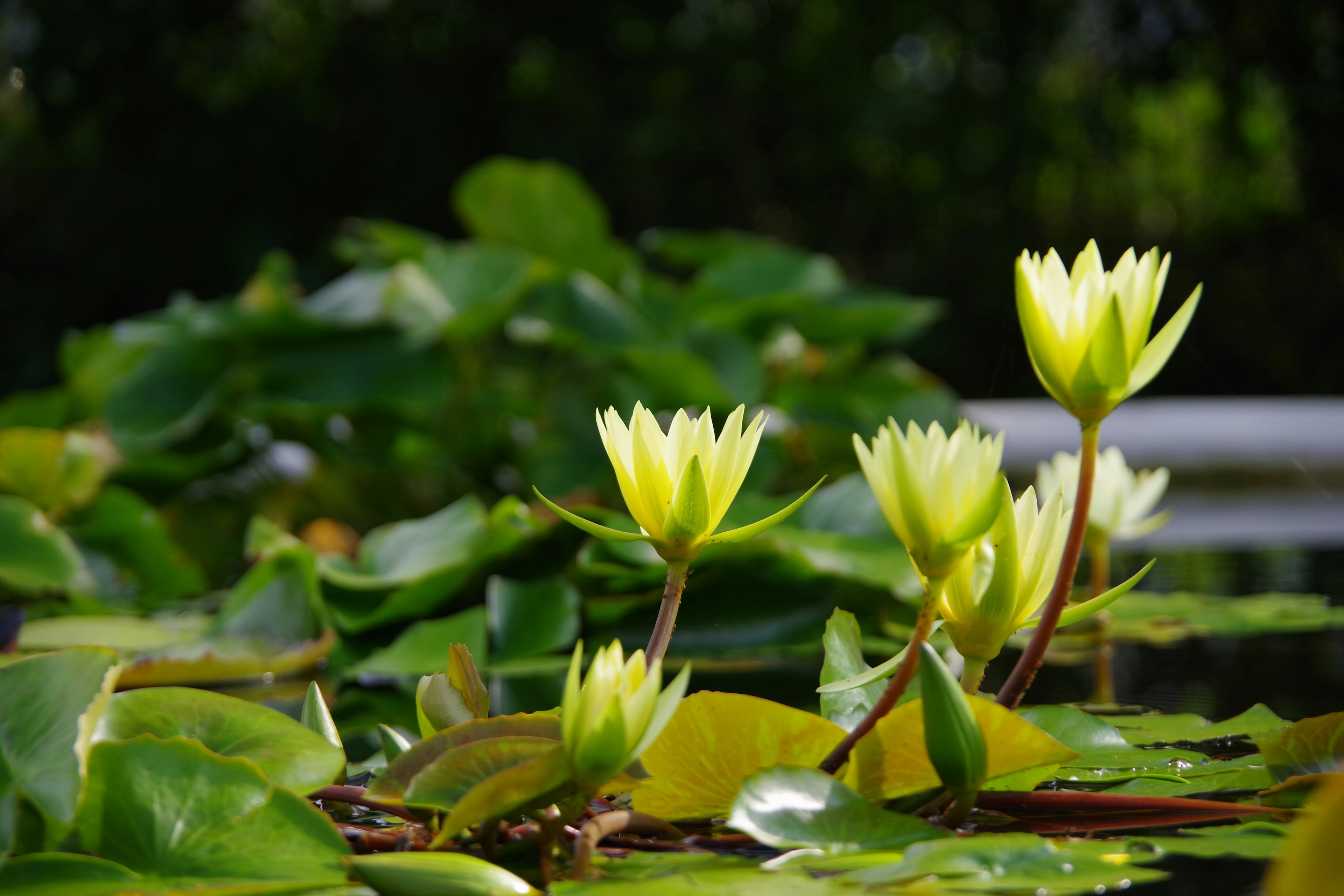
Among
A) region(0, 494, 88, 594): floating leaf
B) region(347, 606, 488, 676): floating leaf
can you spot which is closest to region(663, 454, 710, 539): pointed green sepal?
region(347, 606, 488, 676): floating leaf

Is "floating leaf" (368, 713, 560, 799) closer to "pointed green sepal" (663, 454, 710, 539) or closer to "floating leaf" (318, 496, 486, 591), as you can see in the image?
"pointed green sepal" (663, 454, 710, 539)

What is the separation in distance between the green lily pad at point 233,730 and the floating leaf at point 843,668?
12 cm

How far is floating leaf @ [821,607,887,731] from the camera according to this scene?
0.28 meters

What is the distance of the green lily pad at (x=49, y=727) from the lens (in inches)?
8.8

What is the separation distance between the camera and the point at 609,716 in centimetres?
21

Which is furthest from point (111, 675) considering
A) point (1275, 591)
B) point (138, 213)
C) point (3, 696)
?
point (138, 213)

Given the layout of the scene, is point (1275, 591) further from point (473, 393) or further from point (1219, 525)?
point (473, 393)

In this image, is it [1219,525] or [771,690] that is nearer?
[771,690]

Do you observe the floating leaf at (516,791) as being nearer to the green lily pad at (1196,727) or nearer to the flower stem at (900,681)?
the flower stem at (900,681)

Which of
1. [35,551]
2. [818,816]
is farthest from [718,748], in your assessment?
[35,551]

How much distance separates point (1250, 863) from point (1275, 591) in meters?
0.53

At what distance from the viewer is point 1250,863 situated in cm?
23

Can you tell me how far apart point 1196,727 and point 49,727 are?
33cm

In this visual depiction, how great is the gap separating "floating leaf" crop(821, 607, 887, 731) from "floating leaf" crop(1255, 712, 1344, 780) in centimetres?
10
